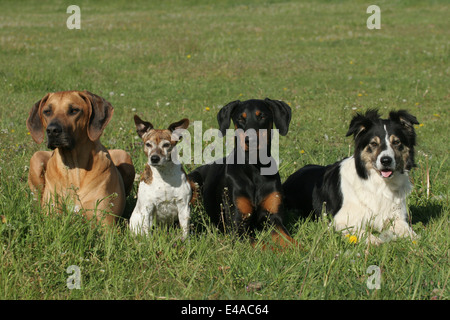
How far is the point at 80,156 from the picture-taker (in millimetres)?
4973

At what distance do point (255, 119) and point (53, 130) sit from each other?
6.33 feet

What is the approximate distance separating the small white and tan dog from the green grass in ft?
0.80

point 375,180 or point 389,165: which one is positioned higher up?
point 389,165

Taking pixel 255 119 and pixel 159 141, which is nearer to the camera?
pixel 159 141

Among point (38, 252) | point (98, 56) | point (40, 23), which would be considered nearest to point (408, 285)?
point (38, 252)

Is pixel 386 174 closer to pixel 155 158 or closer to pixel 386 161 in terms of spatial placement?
pixel 386 161

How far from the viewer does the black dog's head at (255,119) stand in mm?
5012

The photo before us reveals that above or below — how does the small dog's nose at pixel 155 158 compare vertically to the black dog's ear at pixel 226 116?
below

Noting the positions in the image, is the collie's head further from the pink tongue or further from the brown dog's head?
the brown dog's head

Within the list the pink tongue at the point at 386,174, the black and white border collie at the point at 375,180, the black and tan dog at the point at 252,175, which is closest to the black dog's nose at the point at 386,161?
the black and white border collie at the point at 375,180

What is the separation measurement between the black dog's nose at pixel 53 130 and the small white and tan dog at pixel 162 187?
0.77 meters

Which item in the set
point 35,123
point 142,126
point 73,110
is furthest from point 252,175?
point 35,123

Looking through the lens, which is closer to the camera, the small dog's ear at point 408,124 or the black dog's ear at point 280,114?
the small dog's ear at point 408,124

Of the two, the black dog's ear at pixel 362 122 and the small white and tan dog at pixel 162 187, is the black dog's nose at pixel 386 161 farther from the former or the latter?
the small white and tan dog at pixel 162 187
